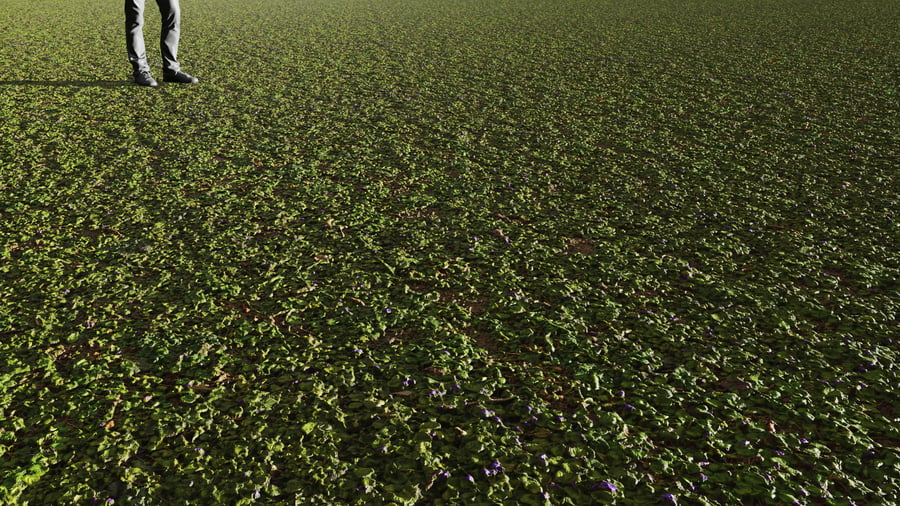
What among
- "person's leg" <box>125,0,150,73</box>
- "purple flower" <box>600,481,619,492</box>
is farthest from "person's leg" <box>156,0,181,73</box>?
"purple flower" <box>600,481,619,492</box>

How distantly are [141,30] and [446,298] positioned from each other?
3935 mm

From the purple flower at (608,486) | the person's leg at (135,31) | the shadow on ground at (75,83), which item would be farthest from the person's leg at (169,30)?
the purple flower at (608,486)

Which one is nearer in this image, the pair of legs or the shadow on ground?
the pair of legs

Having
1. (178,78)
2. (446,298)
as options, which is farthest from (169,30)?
(446,298)

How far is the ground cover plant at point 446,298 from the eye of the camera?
1365 mm

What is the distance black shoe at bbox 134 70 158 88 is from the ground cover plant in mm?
162

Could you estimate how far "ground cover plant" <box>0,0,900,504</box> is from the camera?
4.48 ft

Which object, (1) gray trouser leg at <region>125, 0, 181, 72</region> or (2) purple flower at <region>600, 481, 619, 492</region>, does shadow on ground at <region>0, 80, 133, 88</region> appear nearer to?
(1) gray trouser leg at <region>125, 0, 181, 72</region>

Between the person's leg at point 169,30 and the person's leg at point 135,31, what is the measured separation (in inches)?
6.0

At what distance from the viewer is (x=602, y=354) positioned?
1.74m

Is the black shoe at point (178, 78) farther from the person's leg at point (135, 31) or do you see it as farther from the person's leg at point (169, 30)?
the person's leg at point (135, 31)

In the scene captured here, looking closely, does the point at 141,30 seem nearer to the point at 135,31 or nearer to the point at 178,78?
the point at 135,31

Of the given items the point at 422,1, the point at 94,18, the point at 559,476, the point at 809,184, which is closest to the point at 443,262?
the point at 559,476

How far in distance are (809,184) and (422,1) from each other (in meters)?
10.5
